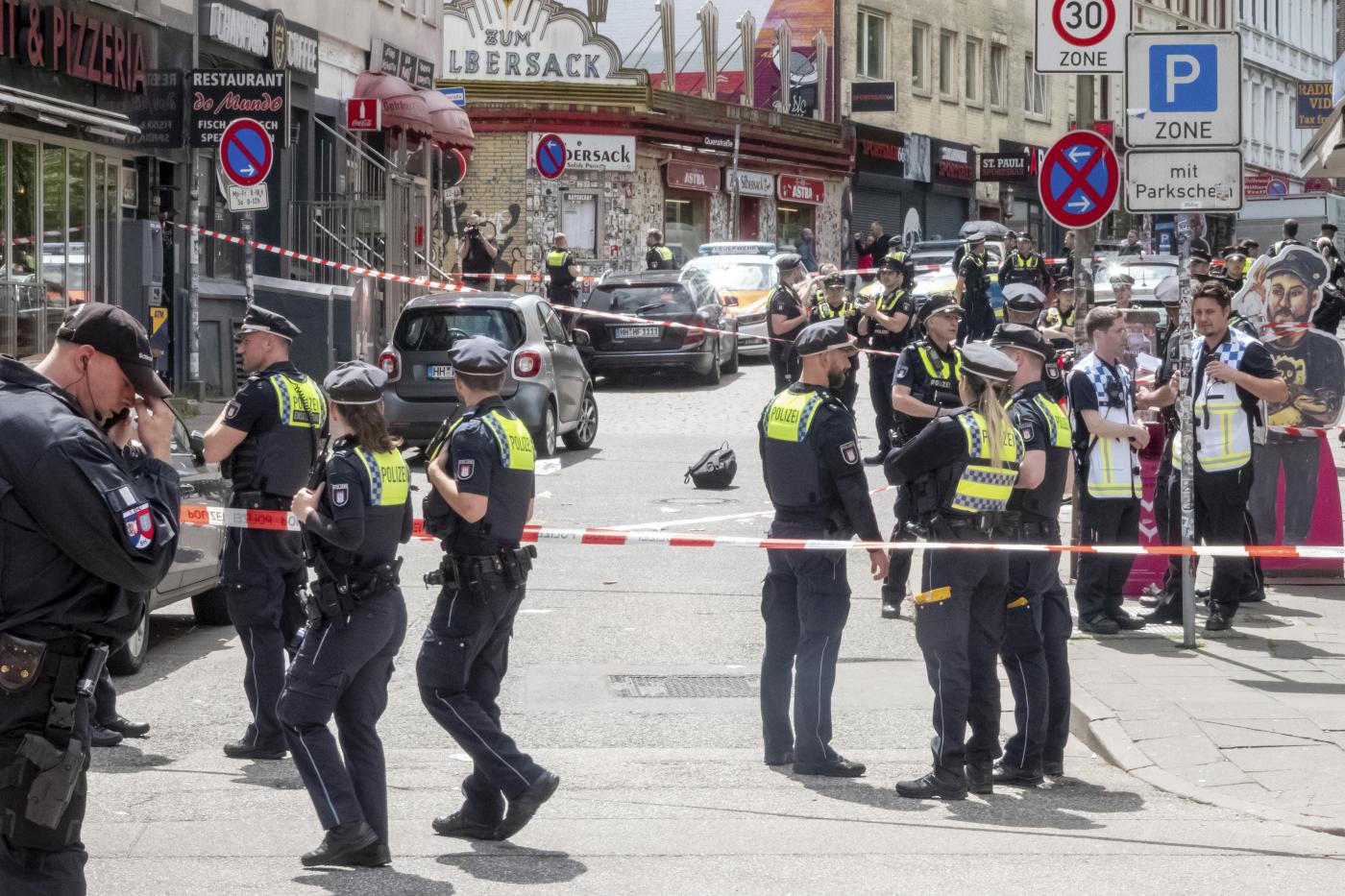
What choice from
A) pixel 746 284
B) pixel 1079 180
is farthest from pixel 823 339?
pixel 746 284

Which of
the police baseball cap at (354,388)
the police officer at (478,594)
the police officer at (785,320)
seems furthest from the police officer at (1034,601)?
the police officer at (785,320)

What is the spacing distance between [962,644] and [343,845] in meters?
2.49

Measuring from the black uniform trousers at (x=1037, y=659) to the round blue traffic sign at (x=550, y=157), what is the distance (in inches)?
1158

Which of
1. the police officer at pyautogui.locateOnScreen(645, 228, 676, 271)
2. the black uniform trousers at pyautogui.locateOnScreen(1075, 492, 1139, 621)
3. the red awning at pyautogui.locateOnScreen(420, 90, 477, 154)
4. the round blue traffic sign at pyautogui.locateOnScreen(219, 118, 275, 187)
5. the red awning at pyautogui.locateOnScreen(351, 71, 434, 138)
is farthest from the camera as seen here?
the police officer at pyautogui.locateOnScreen(645, 228, 676, 271)

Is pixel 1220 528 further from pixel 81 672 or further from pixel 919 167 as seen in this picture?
pixel 919 167

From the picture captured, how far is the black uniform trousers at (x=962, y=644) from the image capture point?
7602mm

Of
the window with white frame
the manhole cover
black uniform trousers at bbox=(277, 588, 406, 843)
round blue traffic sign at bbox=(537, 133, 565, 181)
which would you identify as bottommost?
the manhole cover

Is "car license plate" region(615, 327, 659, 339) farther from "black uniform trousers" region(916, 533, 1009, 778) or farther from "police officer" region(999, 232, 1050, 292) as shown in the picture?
"black uniform trousers" region(916, 533, 1009, 778)

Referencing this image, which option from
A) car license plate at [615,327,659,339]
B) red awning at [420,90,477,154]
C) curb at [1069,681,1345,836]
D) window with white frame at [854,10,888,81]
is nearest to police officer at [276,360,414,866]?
curb at [1069,681,1345,836]

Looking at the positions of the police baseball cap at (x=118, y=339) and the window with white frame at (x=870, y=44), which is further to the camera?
the window with white frame at (x=870, y=44)

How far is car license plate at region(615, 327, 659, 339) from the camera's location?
26.4 metres

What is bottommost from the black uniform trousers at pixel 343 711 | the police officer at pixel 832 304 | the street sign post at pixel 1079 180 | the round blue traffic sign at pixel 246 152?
the black uniform trousers at pixel 343 711

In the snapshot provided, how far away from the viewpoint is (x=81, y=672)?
15.5 feet

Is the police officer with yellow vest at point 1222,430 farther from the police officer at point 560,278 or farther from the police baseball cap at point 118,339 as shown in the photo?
the police officer at point 560,278
